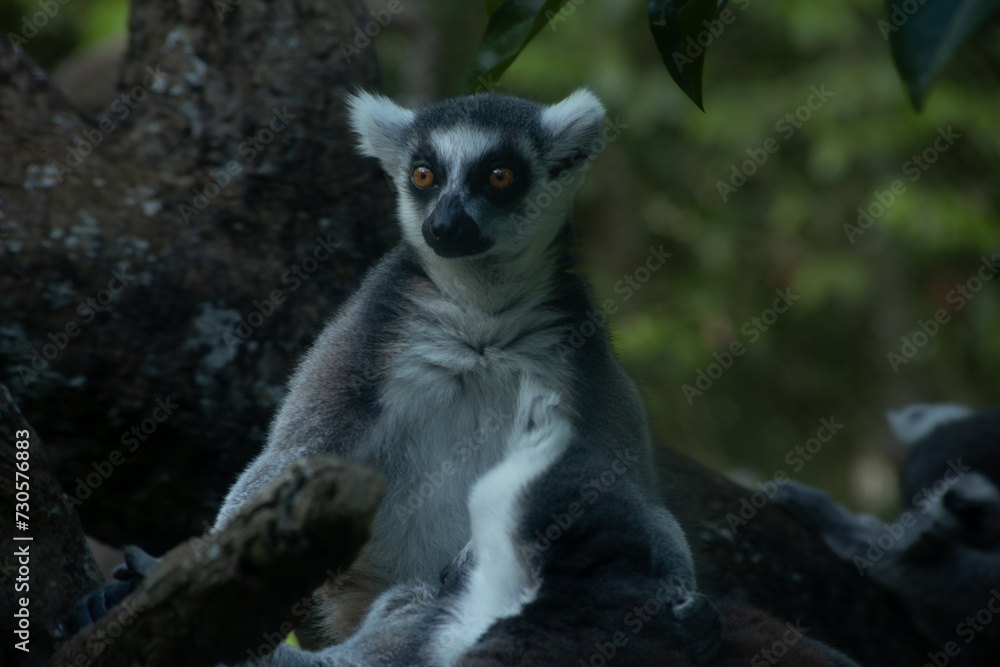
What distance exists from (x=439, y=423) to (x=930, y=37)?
2.20 metres

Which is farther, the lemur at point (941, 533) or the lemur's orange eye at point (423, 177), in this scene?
the lemur at point (941, 533)

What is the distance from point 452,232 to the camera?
3.31 m

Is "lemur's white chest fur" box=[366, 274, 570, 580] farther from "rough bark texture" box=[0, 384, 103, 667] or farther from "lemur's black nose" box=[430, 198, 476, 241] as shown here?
"rough bark texture" box=[0, 384, 103, 667]

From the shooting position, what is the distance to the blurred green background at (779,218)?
29.1ft

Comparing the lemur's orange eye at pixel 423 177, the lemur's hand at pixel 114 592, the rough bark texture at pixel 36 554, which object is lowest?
the lemur's hand at pixel 114 592

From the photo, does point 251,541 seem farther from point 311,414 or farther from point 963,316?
point 963,316

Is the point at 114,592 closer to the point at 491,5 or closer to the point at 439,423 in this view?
the point at 439,423

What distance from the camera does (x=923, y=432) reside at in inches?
221

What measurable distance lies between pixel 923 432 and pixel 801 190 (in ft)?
17.6

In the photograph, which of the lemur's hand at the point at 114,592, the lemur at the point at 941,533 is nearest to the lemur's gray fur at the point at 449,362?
the lemur's hand at the point at 114,592

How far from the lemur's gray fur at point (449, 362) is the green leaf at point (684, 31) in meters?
1.04

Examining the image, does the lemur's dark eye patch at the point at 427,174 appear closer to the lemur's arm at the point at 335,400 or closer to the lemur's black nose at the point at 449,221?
the lemur's black nose at the point at 449,221

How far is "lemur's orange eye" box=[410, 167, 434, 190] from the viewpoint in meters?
3.62

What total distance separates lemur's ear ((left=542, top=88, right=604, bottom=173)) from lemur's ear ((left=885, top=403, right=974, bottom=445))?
302 centimetres
